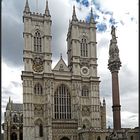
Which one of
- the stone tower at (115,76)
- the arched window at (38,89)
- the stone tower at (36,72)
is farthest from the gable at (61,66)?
the stone tower at (115,76)

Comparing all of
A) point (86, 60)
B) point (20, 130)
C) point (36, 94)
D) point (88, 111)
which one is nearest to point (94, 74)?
point (86, 60)

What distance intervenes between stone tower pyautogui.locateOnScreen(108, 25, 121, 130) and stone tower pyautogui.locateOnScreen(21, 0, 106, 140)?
22.8m

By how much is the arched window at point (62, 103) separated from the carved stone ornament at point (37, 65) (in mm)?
4423

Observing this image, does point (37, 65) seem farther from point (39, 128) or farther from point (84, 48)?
point (39, 128)

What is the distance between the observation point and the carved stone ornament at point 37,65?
178 feet

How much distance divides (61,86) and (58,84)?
25.4 inches

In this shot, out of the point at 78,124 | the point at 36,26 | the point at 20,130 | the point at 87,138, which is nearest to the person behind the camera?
the point at 87,138

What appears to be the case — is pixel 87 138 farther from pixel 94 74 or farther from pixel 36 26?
pixel 36 26

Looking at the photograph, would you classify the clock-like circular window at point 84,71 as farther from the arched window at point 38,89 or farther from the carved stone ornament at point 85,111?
the arched window at point 38,89

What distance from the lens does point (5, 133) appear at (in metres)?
67.4

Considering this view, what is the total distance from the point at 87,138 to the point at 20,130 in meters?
21.9

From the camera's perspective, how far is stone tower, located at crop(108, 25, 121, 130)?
93.6 feet

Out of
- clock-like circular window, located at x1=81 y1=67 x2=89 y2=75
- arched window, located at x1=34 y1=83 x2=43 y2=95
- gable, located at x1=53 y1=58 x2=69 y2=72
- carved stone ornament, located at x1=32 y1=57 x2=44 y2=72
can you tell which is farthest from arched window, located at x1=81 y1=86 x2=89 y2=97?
carved stone ornament, located at x1=32 y1=57 x2=44 y2=72

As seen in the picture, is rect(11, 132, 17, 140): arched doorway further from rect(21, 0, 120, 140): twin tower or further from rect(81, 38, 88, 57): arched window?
rect(81, 38, 88, 57): arched window
